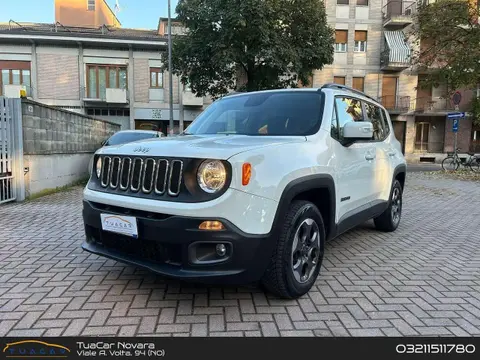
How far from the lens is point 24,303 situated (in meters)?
2.89

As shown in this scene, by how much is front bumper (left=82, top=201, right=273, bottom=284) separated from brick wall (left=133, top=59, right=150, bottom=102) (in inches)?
945

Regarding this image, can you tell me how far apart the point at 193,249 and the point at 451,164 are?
20364 mm

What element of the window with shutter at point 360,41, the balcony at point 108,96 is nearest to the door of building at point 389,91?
the window with shutter at point 360,41

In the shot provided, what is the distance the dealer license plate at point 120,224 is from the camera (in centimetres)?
263

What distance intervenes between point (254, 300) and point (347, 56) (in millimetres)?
26996

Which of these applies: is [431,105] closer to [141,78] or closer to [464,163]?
[464,163]

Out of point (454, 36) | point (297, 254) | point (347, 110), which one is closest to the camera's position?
point (297, 254)

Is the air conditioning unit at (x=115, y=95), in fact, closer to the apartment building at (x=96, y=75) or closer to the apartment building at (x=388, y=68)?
the apartment building at (x=96, y=75)

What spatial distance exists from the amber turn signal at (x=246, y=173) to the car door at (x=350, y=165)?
4.04 ft

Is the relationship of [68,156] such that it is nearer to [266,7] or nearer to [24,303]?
[24,303]

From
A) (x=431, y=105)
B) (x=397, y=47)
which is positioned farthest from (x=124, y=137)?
Answer: (x=431, y=105)

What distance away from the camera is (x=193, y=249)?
8.04ft

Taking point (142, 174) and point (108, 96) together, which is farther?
point (108, 96)

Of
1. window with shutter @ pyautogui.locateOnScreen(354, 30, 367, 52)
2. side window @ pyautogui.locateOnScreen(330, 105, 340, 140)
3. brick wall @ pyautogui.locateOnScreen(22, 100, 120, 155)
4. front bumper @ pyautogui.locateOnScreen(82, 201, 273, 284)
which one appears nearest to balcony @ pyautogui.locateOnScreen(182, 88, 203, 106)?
brick wall @ pyautogui.locateOnScreen(22, 100, 120, 155)
